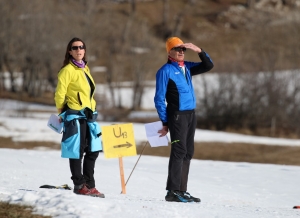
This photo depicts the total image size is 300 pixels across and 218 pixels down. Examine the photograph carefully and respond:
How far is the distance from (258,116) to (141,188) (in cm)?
2873

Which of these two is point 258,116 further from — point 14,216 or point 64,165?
point 14,216

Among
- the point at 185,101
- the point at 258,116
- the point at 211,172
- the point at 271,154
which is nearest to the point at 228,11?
the point at 258,116

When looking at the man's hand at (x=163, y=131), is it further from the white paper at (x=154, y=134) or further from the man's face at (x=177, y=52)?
the man's face at (x=177, y=52)

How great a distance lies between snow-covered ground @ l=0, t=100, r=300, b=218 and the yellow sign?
59 centimetres

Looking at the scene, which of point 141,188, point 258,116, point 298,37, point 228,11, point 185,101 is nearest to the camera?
point 185,101

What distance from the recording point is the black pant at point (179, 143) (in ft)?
28.2

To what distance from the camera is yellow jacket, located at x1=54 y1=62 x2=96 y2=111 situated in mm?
8172

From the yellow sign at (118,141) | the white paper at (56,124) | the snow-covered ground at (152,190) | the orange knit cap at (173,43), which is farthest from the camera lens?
the yellow sign at (118,141)

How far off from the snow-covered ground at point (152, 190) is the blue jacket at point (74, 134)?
2.02 feet

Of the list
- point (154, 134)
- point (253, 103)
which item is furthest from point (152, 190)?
point (253, 103)

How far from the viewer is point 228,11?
274 ft

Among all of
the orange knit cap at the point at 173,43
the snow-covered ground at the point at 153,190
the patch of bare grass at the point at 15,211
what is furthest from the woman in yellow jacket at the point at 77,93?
the patch of bare grass at the point at 15,211

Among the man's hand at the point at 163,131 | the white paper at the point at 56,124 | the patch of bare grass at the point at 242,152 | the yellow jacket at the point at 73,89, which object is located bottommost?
the patch of bare grass at the point at 242,152

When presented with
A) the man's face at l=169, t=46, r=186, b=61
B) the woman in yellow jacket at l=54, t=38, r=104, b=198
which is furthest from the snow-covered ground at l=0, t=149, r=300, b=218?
the man's face at l=169, t=46, r=186, b=61
